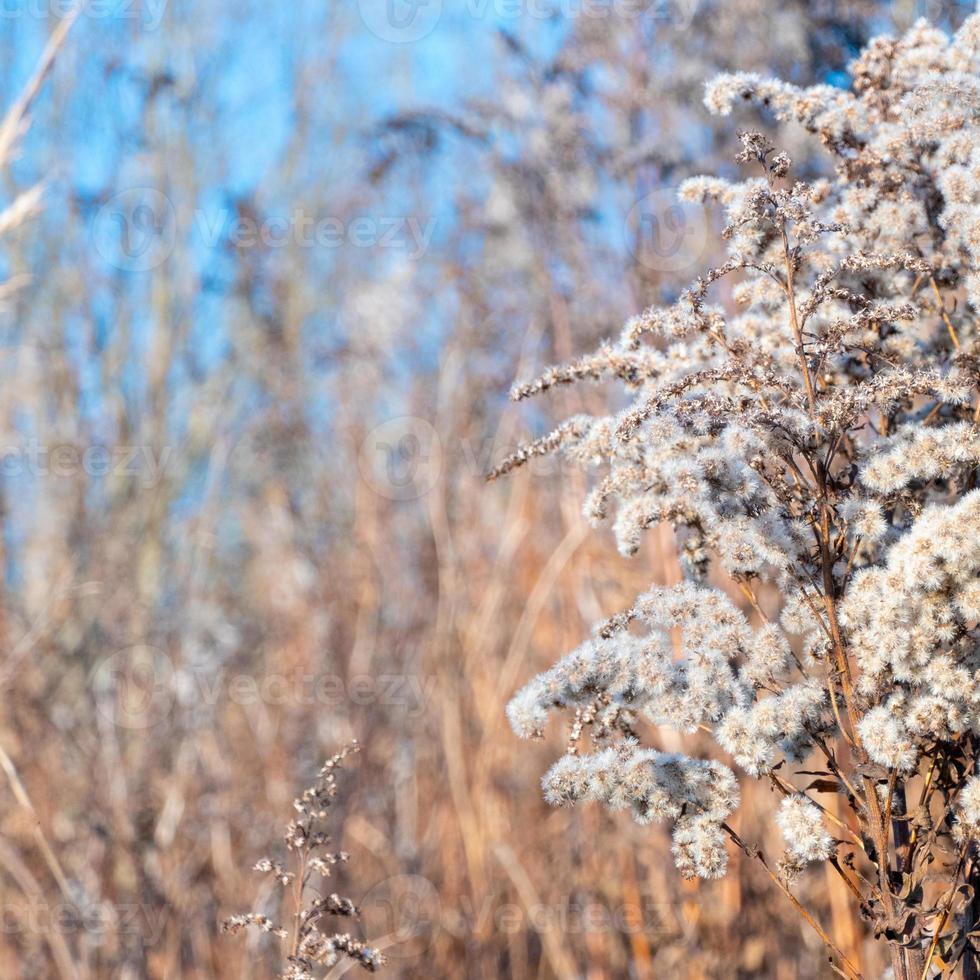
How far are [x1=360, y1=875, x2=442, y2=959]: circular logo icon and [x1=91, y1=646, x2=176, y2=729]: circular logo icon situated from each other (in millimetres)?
881

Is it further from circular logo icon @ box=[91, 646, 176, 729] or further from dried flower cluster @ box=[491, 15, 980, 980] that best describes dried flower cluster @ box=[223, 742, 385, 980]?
circular logo icon @ box=[91, 646, 176, 729]

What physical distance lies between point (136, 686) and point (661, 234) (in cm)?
251

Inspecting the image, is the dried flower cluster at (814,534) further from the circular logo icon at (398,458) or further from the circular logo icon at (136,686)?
the circular logo icon at (136,686)

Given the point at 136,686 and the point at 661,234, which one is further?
the point at 136,686

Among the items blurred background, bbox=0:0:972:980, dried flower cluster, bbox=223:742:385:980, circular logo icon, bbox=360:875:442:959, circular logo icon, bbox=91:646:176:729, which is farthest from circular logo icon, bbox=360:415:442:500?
dried flower cluster, bbox=223:742:385:980

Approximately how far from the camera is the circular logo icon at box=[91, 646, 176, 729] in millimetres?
3559

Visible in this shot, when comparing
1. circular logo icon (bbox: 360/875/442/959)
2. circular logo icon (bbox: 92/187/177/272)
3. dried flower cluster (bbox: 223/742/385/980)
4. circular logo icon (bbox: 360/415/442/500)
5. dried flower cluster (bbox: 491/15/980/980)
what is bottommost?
circular logo icon (bbox: 360/875/442/959)

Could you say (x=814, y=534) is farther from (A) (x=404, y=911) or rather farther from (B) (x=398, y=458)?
(B) (x=398, y=458)

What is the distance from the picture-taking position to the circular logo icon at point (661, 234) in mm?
2572

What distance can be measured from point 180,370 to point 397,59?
2.06 m

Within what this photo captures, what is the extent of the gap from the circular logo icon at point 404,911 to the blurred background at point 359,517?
0.01 m

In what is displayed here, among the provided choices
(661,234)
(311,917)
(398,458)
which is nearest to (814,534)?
(311,917)

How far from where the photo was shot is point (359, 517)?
3387 millimetres

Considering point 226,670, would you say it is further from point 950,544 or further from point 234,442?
point 950,544
